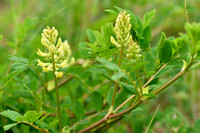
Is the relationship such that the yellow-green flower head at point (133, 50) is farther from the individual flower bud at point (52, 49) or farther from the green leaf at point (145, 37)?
the individual flower bud at point (52, 49)

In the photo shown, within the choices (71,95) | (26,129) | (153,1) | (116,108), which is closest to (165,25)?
(153,1)

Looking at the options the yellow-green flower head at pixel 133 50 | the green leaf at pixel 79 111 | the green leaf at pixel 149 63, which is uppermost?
the yellow-green flower head at pixel 133 50

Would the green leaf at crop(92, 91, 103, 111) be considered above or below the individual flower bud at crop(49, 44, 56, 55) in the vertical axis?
below

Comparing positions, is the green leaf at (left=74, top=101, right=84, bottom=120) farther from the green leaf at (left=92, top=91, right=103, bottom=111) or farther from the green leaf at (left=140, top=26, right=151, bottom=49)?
the green leaf at (left=140, top=26, right=151, bottom=49)

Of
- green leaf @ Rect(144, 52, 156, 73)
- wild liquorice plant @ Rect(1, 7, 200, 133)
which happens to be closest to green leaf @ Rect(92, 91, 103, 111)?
wild liquorice plant @ Rect(1, 7, 200, 133)

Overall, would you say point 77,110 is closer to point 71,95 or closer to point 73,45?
point 71,95

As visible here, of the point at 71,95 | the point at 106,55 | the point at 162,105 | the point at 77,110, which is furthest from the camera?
the point at 162,105

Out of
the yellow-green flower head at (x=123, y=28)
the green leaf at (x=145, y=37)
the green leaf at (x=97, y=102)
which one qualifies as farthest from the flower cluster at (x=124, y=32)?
the green leaf at (x=97, y=102)

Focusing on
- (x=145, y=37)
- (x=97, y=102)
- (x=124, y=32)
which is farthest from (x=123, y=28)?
(x=97, y=102)
